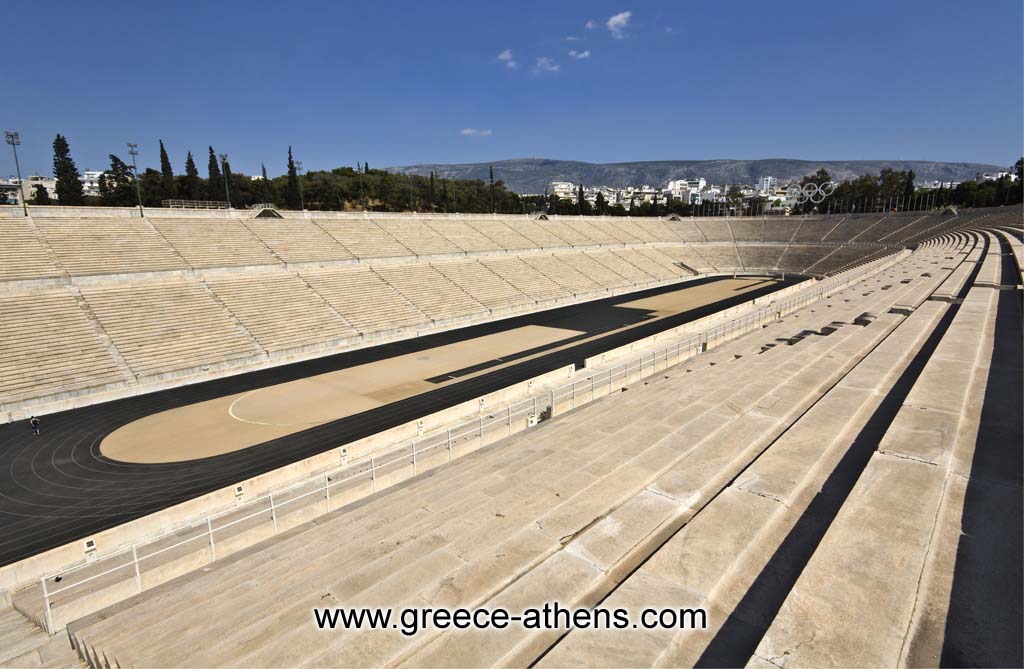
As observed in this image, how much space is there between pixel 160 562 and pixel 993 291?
27380mm

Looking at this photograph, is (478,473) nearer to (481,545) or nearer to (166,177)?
(481,545)

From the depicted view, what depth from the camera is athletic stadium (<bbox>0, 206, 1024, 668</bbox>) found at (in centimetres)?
456

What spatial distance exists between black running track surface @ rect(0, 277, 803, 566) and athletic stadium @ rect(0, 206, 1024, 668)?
0.12m

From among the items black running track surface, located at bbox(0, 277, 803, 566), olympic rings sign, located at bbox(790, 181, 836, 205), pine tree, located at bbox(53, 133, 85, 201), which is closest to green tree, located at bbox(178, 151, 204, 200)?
pine tree, located at bbox(53, 133, 85, 201)

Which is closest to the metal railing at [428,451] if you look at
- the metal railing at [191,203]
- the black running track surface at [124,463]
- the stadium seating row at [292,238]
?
the black running track surface at [124,463]

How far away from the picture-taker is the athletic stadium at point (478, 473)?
180 inches

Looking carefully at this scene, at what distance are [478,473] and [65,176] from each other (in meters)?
77.3

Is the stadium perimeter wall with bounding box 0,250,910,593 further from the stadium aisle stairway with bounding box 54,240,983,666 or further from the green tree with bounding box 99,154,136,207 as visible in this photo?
the green tree with bounding box 99,154,136,207

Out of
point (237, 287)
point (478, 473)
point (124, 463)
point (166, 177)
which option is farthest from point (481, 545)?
point (166, 177)

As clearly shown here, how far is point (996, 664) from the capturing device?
372 centimetres

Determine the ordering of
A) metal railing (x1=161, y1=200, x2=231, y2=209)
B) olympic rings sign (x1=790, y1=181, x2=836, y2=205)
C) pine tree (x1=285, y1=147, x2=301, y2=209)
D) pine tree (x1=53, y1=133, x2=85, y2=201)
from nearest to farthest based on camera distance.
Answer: metal railing (x1=161, y1=200, x2=231, y2=209) < pine tree (x1=53, y1=133, x2=85, y2=201) < pine tree (x1=285, y1=147, x2=301, y2=209) < olympic rings sign (x1=790, y1=181, x2=836, y2=205)

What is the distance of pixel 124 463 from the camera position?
579 inches

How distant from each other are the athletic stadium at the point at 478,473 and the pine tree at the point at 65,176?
37108 millimetres

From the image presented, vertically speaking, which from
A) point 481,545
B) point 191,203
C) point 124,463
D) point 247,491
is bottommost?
point 124,463
